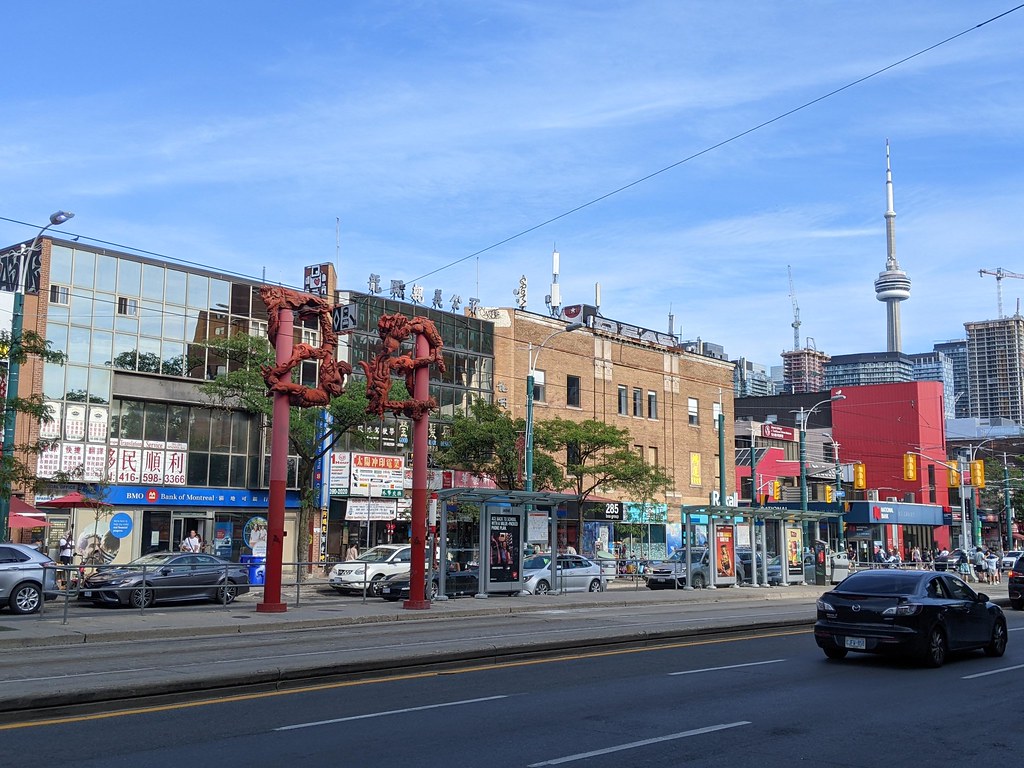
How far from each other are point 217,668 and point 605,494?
147 feet

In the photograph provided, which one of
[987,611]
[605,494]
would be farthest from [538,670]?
[605,494]

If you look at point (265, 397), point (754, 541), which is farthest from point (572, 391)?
point (265, 397)

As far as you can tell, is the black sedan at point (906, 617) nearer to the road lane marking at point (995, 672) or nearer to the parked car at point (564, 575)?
the road lane marking at point (995, 672)

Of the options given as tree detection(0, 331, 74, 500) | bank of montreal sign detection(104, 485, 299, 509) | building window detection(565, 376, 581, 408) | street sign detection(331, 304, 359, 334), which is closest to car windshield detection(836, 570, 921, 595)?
tree detection(0, 331, 74, 500)

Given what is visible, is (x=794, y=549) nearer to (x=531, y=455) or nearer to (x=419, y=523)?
(x=531, y=455)

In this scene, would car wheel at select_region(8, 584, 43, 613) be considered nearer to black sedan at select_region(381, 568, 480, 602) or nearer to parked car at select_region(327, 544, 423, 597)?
parked car at select_region(327, 544, 423, 597)

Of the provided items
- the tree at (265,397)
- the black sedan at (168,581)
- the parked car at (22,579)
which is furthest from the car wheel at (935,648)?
the tree at (265,397)

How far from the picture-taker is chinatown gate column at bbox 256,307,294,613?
24.3 m

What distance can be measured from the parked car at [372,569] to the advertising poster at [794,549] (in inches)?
594

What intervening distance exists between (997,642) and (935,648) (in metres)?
2.36

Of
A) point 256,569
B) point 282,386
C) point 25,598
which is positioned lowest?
point 25,598

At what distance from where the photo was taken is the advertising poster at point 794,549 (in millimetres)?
39656

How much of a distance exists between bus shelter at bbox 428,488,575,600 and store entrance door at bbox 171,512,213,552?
15.1 m

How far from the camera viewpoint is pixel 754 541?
125 ft
